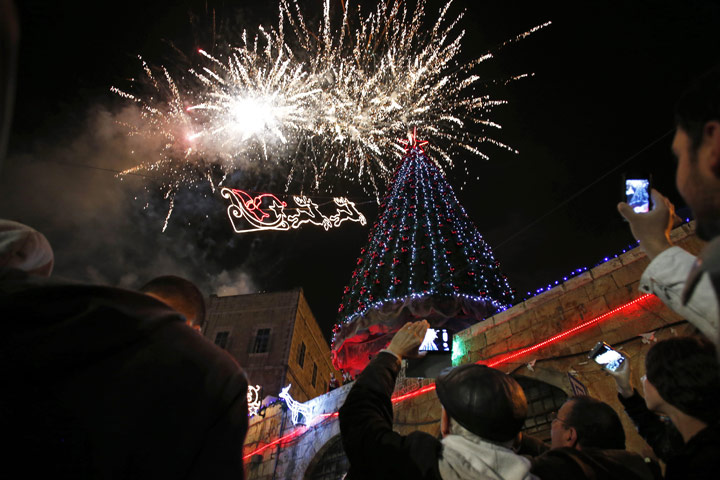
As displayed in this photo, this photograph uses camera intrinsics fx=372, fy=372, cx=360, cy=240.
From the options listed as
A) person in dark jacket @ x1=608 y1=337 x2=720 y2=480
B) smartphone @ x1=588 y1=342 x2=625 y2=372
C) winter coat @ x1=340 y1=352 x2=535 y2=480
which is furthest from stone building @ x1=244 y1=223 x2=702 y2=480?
winter coat @ x1=340 y1=352 x2=535 y2=480

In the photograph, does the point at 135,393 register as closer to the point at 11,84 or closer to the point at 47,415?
the point at 47,415

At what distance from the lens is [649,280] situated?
163 centimetres

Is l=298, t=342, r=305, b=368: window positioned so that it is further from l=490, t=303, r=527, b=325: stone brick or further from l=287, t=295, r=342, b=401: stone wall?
l=490, t=303, r=527, b=325: stone brick

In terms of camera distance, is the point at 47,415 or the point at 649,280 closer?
the point at 47,415

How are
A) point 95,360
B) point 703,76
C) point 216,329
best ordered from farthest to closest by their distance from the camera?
point 216,329 → point 703,76 → point 95,360

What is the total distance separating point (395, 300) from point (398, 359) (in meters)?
7.94

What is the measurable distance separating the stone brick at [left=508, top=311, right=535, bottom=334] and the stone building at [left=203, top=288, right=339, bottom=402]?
17.4 meters

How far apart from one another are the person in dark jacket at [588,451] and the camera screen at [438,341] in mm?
5530

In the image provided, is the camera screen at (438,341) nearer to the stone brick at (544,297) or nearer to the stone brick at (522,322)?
the stone brick at (522,322)

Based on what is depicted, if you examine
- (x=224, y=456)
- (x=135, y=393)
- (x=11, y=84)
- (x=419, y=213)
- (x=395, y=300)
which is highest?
(x=419, y=213)

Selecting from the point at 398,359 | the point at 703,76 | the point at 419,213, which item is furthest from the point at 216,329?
the point at 703,76

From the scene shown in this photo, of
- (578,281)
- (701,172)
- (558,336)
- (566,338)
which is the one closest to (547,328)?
(558,336)

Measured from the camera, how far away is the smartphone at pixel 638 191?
237 cm

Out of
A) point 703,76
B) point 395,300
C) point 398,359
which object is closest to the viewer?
point 703,76
